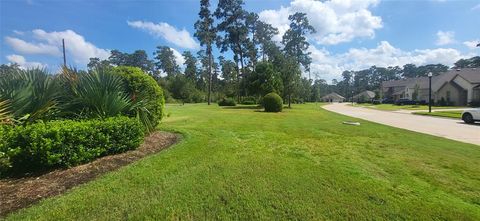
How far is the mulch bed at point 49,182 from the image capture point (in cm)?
332

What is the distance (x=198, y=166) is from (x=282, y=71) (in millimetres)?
32470

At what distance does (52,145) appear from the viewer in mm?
4176

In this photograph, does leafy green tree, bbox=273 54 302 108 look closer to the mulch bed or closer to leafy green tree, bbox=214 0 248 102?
leafy green tree, bbox=214 0 248 102

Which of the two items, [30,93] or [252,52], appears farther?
[252,52]

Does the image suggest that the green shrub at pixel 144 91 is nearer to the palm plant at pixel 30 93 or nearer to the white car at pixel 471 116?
the palm plant at pixel 30 93

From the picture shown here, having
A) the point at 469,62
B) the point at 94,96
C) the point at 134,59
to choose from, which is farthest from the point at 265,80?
the point at 469,62

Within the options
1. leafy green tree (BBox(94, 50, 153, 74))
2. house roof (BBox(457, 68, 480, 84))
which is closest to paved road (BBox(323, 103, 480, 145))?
house roof (BBox(457, 68, 480, 84))

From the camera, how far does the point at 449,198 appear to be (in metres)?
3.82

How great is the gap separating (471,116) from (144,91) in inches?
745

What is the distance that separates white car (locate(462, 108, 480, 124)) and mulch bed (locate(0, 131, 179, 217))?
63.3ft

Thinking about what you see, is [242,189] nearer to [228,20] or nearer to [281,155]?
[281,155]

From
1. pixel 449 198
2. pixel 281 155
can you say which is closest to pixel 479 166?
pixel 449 198

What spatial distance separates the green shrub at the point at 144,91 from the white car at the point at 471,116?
719 inches

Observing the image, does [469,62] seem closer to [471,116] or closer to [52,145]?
[471,116]
